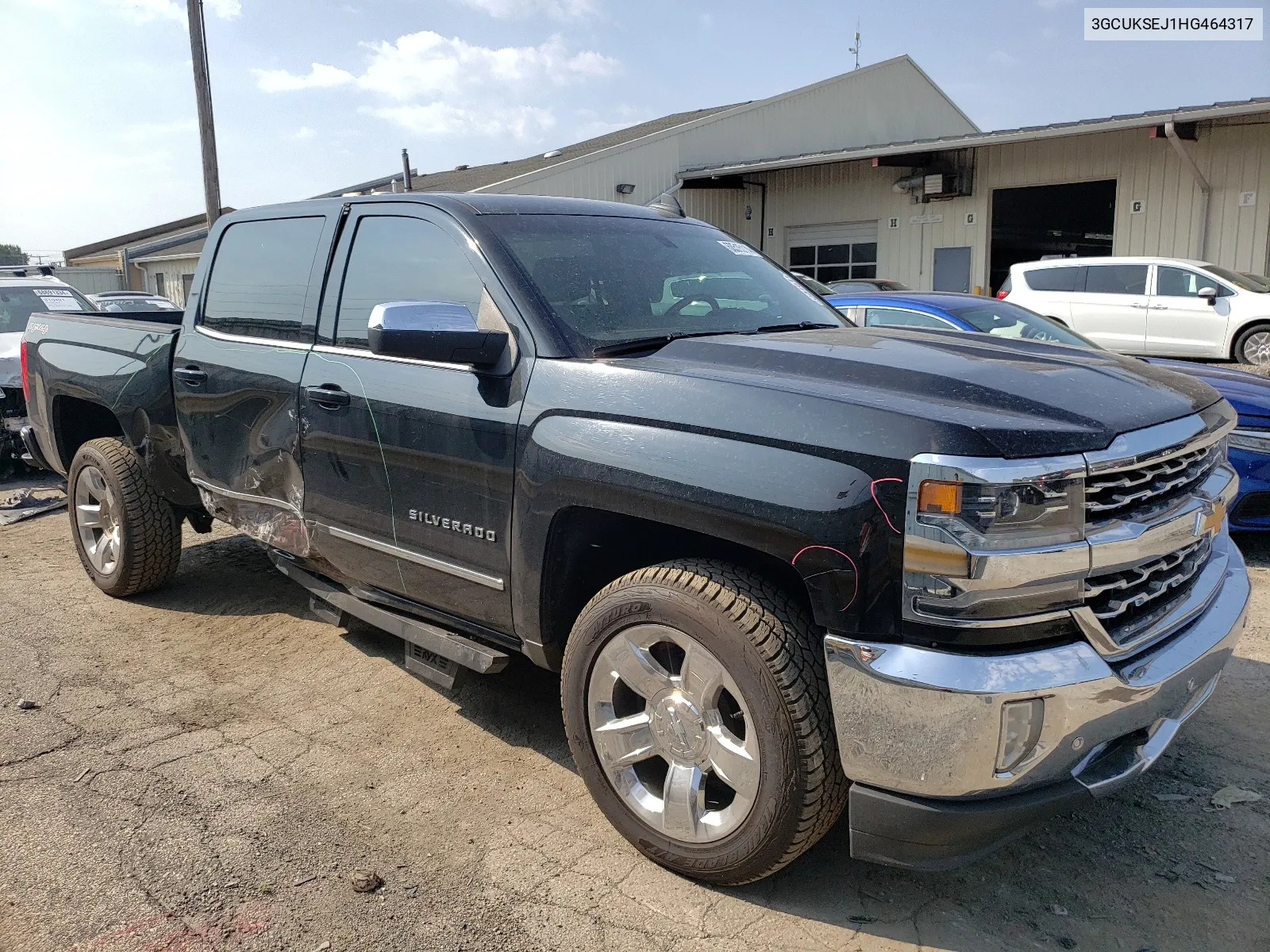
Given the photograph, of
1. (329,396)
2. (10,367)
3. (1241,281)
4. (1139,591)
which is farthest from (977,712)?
(1241,281)

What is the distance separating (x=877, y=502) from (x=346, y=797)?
79.1 inches

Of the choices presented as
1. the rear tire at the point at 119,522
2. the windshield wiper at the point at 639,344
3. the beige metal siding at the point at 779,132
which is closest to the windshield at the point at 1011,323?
the windshield wiper at the point at 639,344

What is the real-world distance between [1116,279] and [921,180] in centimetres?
564

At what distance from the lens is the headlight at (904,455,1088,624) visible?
204 cm

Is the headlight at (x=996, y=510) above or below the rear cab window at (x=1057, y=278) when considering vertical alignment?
below

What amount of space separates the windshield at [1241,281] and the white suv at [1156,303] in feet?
0.04

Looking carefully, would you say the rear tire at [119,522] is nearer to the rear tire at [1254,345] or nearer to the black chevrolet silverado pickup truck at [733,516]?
the black chevrolet silverado pickup truck at [733,516]

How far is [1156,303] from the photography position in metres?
13.5

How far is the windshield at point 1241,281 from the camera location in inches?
510

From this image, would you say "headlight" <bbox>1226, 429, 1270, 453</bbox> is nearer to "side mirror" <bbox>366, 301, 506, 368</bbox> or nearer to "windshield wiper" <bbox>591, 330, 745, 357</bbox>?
"windshield wiper" <bbox>591, 330, 745, 357</bbox>

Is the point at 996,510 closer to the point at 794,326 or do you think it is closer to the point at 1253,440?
the point at 794,326

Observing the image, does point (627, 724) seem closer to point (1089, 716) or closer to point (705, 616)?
point (705, 616)

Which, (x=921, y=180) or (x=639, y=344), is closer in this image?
(x=639, y=344)

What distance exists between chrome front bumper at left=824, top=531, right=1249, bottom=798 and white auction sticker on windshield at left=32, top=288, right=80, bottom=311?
11.0 m
